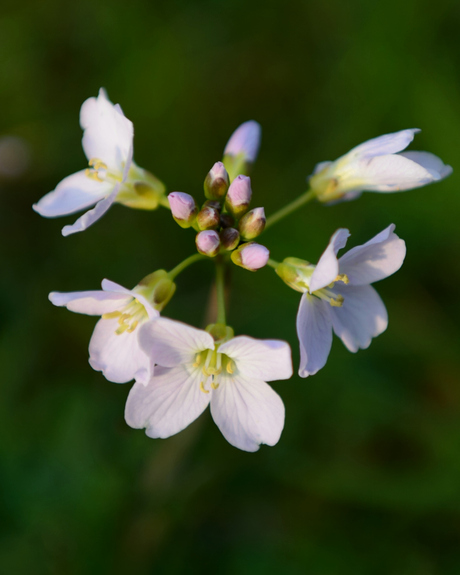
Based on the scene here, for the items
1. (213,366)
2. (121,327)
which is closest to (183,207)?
(121,327)

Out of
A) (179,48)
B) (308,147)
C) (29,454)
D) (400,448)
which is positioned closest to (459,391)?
(400,448)

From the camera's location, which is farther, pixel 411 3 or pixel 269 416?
pixel 411 3

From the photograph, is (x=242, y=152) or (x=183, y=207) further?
(x=242, y=152)

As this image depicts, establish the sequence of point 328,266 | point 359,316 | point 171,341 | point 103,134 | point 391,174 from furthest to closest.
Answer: point 103,134
point 359,316
point 391,174
point 171,341
point 328,266

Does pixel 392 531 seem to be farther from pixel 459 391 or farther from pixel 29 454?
pixel 29 454

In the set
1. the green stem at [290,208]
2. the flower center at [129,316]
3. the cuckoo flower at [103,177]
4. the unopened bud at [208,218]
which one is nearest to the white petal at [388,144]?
the green stem at [290,208]

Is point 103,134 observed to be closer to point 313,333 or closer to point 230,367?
point 230,367
